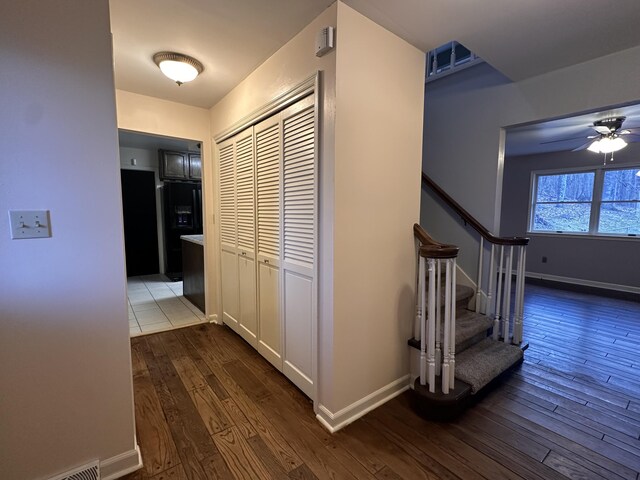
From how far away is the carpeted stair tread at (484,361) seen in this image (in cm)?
201

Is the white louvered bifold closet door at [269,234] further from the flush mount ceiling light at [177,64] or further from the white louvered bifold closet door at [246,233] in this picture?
the flush mount ceiling light at [177,64]

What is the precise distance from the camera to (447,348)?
6.14 feet

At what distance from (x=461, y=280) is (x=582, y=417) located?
1.32m

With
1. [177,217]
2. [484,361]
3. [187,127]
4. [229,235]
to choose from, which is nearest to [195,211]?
[177,217]

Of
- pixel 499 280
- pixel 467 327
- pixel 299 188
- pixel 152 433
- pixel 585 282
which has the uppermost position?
pixel 299 188

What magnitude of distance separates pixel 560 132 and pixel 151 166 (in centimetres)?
693

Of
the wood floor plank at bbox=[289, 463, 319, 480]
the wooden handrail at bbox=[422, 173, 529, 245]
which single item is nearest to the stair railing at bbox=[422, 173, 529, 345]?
the wooden handrail at bbox=[422, 173, 529, 245]

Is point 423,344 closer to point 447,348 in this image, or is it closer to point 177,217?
point 447,348

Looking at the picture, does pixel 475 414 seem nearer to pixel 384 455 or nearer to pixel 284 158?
pixel 384 455

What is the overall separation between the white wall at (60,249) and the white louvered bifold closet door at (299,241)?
0.99m

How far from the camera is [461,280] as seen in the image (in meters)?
2.94

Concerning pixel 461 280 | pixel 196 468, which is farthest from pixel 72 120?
pixel 461 280

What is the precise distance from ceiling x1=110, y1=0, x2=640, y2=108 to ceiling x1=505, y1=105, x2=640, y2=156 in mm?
902

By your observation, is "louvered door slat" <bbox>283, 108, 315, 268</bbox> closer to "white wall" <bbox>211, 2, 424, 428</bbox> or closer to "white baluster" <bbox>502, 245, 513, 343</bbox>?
"white wall" <bbox>211, 2, 424, 428</bbox>
